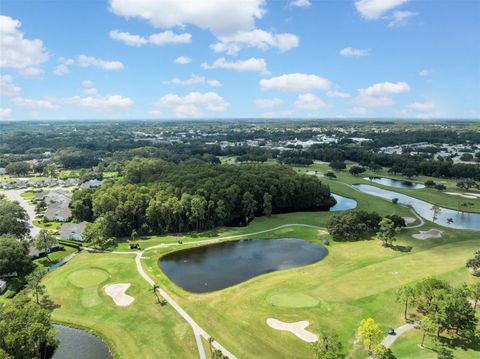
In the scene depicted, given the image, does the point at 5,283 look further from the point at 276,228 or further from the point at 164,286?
the point at 276,228

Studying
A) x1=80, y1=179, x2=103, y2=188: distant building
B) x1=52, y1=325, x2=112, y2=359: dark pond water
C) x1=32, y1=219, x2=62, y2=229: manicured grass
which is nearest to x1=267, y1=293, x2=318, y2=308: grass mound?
x1=52, y1=325, x2=112, y2=359: dark pond water

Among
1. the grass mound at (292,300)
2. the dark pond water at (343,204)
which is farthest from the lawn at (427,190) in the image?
the grass mound at (292,300)

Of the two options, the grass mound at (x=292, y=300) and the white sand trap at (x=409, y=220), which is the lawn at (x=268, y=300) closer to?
the grass mound at (x=292, y=300)

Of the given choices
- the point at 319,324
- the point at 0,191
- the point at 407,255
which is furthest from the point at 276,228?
the point at 0,191

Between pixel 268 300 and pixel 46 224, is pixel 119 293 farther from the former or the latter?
pixel 46 224

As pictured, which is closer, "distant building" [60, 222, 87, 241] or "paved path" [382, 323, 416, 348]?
"paved path" [382, 323, 416, 348]

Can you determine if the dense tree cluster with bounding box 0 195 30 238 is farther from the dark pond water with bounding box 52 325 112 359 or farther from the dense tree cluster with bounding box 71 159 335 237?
the dark pond water with bounding box 52 325 112 359
